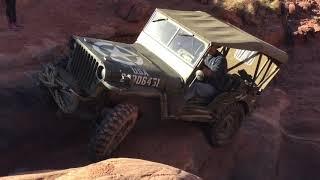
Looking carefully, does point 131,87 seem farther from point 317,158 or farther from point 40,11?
point 40,11

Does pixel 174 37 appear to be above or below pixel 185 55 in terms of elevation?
above

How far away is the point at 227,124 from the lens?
9055mm

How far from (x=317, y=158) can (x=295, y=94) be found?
2.69m

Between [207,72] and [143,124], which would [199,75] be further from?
[143,124]

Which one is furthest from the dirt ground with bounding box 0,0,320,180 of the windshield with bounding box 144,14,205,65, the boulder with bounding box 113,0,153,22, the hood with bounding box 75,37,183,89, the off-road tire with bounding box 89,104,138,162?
the windshield with bounding box 144,14,205,65

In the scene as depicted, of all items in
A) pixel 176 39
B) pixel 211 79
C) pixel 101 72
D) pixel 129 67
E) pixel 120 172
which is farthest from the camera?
pixel 211 79

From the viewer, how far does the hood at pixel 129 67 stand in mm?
7023

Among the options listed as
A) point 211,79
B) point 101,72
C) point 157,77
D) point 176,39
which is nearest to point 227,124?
point 211,79

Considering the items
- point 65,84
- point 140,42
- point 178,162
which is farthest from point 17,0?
point 178,162

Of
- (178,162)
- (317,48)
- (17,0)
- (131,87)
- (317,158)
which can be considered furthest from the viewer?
(317,48)

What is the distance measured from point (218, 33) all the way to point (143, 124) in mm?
1924

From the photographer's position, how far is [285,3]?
15.6 meters

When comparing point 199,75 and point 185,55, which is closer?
point 199,75

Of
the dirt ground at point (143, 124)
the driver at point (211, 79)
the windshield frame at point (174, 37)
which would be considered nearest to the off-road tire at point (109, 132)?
the dirt ground at point (143, 124)
